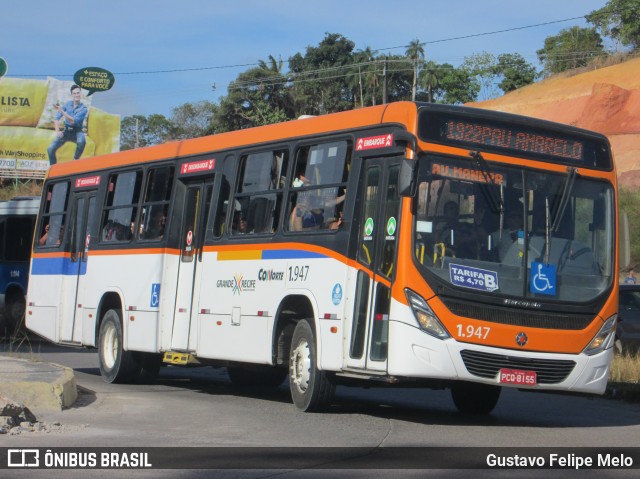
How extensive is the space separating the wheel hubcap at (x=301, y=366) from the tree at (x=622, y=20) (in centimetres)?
8935

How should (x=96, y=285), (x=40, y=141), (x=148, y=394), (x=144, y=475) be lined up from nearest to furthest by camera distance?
(x=144, y=475)
(x=148, y=394)
(x=96, y=285)
(x=40, y=141)

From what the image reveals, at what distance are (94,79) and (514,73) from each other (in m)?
58.2

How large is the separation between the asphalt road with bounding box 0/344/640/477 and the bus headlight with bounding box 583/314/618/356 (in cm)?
86

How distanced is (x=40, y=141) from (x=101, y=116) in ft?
11.8

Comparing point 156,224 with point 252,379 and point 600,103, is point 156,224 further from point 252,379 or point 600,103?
point 600,103

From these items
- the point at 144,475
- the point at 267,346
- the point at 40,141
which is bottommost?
the point at 144,475

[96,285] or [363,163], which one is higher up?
[363,163]

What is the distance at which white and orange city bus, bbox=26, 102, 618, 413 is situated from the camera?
1090cm

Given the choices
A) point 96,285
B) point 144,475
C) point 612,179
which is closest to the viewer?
point 144,475

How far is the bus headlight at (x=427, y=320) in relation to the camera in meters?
10.8

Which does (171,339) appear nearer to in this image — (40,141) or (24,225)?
(24,225)

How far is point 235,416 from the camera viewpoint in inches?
483

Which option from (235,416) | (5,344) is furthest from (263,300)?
(5,344)

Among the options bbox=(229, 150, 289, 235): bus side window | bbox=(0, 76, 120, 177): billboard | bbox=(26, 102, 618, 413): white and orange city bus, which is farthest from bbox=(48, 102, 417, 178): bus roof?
bbox=(0, 76, 120, 177): billboard
